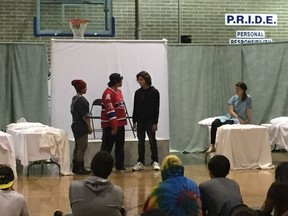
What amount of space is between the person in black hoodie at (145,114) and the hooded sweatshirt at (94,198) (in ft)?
16.5

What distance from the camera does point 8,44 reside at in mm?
10859

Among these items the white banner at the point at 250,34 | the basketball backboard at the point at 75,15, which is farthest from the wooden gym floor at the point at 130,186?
the white banner at the point at 250,34

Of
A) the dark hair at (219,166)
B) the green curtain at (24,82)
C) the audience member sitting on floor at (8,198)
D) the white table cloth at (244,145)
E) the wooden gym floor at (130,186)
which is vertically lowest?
the wooden gym floor at (130,186)

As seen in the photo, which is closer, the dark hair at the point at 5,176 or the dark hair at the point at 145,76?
the dark hair at the point at 5,176

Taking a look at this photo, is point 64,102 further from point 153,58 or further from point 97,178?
point 97,178

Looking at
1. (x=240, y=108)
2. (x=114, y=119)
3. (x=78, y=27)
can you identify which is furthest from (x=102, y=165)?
(x=78, y=27)

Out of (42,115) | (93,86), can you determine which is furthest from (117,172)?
(42,115)

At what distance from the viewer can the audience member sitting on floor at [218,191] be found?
4047 millimetres

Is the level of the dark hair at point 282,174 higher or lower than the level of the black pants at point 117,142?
higher

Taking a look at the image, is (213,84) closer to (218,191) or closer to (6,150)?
(6,150)

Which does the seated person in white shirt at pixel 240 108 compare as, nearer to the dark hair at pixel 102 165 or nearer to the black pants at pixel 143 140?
the black pants at pixel 143 140

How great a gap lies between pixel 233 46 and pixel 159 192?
839 cm

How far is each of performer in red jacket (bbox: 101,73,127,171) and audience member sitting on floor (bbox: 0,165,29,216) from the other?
460 centimetres

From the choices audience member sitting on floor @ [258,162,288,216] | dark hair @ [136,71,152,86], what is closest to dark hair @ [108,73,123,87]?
dark hair @ [136,71,152,86]
